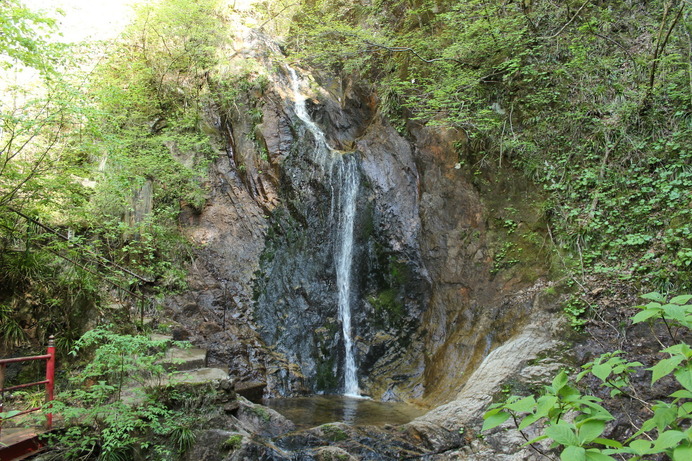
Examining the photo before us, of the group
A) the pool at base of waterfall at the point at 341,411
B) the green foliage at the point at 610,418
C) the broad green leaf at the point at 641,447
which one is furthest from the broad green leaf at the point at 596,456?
the pool at base of waterfall at the point at 341,411

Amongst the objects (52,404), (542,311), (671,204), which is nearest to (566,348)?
(542,311)

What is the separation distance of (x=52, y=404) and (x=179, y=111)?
26.9 ft

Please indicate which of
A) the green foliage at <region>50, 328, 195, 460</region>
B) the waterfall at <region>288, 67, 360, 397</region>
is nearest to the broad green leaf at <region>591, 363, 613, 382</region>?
the green foliage at <region>50, 328, 195, 460</region>

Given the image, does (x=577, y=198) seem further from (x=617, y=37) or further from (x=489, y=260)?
(x=617, y=37)

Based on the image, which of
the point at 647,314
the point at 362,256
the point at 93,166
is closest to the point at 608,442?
the point at 647,314

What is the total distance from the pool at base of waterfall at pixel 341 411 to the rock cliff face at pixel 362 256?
36cm

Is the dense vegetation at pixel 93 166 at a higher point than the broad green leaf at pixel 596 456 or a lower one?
higher

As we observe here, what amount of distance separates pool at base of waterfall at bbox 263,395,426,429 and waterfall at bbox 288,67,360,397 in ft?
3.55

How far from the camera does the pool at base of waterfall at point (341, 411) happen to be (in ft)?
21.5

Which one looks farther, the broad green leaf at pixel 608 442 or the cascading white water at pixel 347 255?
the cascading white water at pixel 347 255

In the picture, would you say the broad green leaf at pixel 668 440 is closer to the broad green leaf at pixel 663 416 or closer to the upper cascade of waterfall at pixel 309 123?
the broad green leaf at pixel 663 416

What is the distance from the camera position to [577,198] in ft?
22.7

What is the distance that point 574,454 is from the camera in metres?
1.33

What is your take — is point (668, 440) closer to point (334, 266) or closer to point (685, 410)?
point (685, 410)
